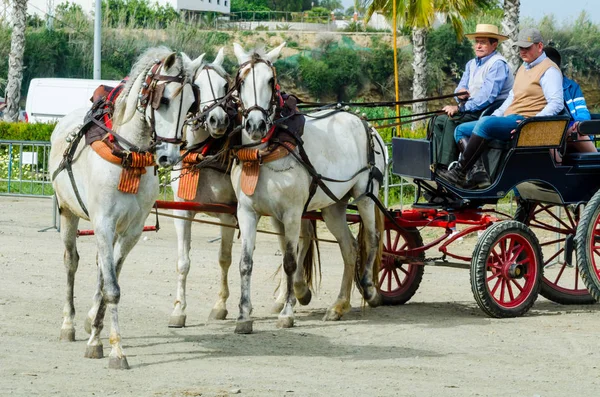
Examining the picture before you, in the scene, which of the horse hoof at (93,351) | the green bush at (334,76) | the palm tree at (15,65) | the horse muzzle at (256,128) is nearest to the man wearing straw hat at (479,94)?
the horse muzzle at (256,128)

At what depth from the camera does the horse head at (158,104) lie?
23.6 ft

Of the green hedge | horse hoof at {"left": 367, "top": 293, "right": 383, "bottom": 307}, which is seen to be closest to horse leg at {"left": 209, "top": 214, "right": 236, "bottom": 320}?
horse hoof at {"left": 367, "top": 293, "right": 383, "bottom": 307}

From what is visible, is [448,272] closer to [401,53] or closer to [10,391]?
[10,391]

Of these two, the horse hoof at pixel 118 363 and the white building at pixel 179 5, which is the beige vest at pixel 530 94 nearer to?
the horse hoof at pixel 118 363

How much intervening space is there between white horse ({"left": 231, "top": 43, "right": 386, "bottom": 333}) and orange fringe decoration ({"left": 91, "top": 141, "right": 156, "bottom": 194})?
1.25m

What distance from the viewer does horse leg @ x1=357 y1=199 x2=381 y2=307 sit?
10.2m

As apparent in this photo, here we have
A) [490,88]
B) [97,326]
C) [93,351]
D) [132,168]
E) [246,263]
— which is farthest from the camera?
[490,88]

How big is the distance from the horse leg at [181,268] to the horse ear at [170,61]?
7.46 ft

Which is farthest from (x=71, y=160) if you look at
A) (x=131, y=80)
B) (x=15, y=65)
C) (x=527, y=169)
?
(x=15, y=65)

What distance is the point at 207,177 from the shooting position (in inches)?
379

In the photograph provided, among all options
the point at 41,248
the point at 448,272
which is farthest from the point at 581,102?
the point at 41,248

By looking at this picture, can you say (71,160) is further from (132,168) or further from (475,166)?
(475,166)

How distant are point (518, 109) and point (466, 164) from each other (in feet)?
2.46

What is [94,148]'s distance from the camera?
7.65 m
